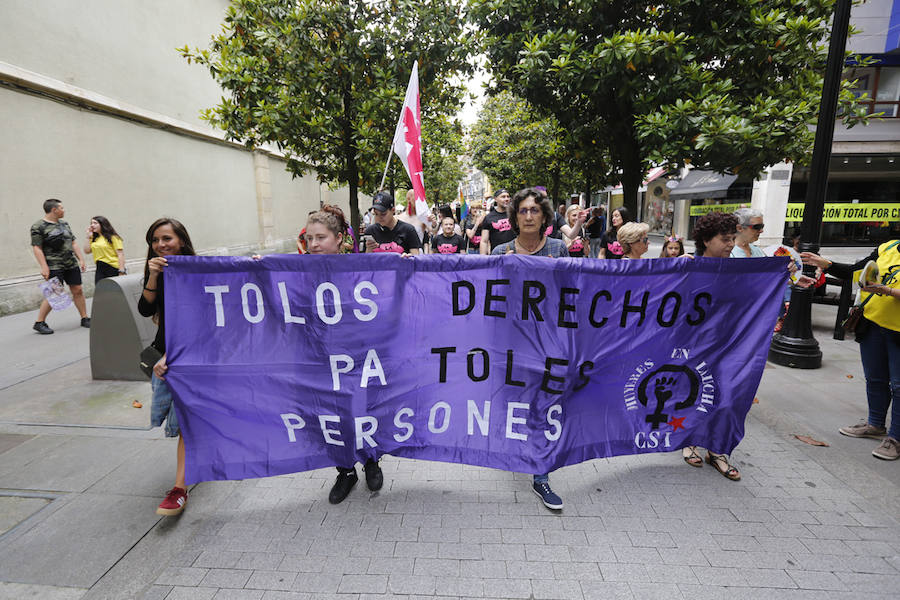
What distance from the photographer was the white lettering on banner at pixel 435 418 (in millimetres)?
3072

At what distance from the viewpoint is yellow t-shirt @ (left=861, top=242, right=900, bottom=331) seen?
11.2ft

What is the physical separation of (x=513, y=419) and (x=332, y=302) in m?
1.41

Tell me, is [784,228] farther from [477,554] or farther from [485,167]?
[477,554]

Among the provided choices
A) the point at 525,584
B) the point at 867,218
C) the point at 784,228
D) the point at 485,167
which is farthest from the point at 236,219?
the point at 867,218

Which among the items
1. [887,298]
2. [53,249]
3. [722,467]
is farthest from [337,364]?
[53,249]

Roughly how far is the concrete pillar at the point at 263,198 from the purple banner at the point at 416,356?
1897 centimetres

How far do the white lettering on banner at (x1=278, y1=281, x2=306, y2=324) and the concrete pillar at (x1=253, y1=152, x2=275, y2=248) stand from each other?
62.6 feet

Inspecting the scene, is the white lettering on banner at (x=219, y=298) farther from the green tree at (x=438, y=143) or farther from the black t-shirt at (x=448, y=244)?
the green tree at (x=438, y=143)

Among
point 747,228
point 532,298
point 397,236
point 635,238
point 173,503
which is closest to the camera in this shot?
point 173,503

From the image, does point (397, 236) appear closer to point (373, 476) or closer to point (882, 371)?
point (373, 476)

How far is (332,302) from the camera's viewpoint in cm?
302

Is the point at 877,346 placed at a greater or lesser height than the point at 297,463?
greater

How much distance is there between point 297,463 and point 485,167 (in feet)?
66.0

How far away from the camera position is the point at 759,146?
572 cm
